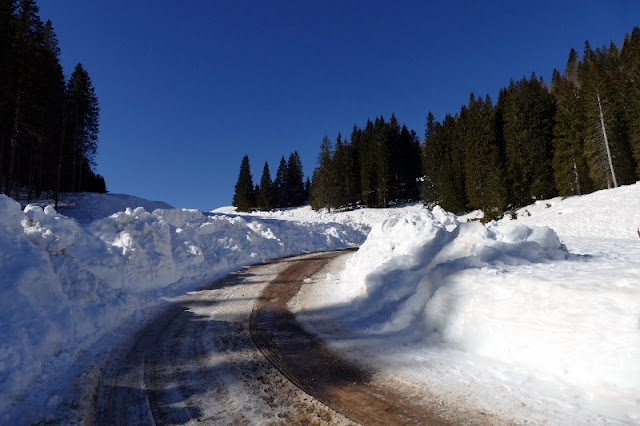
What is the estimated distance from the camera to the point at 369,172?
5481cm

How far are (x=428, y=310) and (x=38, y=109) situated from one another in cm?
2906

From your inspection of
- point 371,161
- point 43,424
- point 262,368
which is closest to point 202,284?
point 262,368

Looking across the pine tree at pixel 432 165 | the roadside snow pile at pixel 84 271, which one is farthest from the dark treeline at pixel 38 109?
the pine tree at pixel 432 165

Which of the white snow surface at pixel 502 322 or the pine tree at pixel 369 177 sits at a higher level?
the pine tree at pixel 369 177

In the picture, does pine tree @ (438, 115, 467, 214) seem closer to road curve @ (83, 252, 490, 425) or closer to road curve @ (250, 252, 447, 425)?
road curve @ (250, 252, 447, 425)

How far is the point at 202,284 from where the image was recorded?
40.3ft

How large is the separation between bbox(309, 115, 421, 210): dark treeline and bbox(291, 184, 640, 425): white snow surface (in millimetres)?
43717

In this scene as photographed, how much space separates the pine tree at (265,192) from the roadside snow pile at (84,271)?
4726 centimetres

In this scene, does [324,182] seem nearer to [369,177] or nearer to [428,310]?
[369,177]

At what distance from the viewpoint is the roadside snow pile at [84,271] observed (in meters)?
5.12

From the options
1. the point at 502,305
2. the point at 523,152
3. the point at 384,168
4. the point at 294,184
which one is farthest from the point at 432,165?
the point at 502,305

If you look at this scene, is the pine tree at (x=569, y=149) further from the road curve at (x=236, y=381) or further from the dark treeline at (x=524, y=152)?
the road curve at (x=236, y=381)

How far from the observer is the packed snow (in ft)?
13.9

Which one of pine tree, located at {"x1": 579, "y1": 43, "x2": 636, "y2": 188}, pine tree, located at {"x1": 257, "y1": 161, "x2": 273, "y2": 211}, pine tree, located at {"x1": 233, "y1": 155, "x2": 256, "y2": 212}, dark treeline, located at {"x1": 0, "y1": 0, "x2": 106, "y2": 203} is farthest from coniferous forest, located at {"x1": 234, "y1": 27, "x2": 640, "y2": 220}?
dark treeline, located at {"x1": 0, "y1": 0, "x2": 106, "y2": 203}
